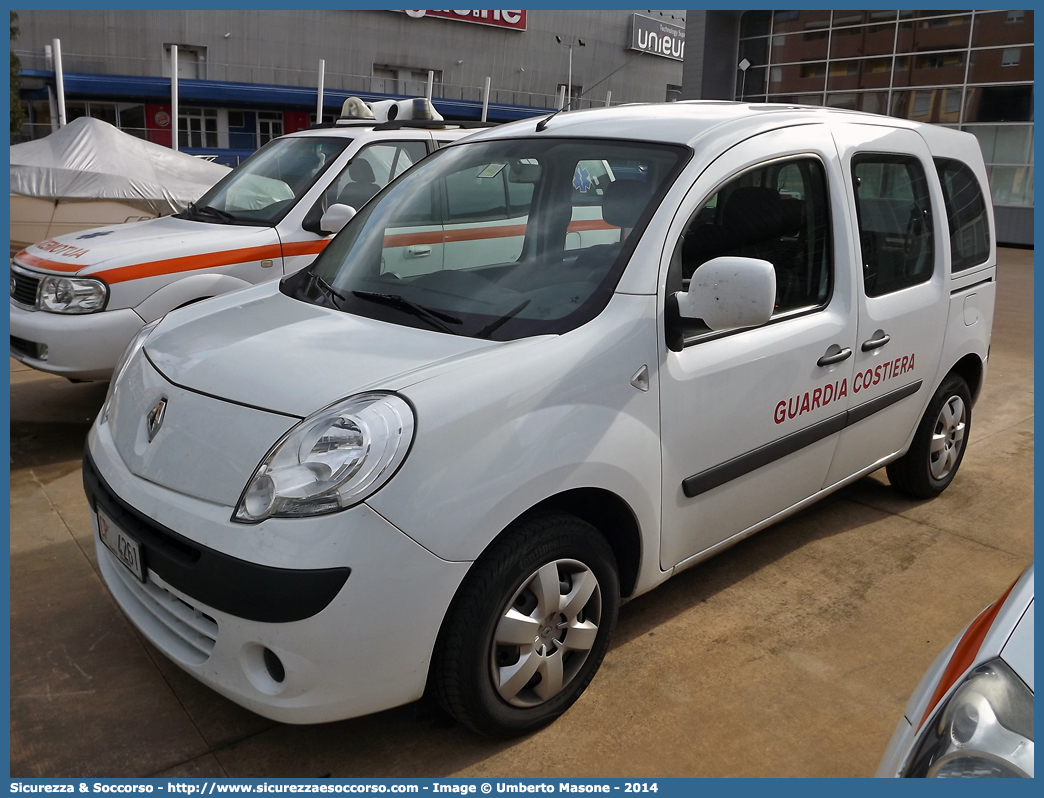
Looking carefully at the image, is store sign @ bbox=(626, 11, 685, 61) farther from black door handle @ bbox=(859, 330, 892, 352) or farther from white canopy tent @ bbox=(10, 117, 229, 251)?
black door handle @ bbox=(859, 330, 892, 352)

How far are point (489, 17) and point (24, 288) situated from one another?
138 ft

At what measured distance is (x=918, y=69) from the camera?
71.0 feet

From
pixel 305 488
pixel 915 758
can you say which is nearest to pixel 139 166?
pixel 305 488

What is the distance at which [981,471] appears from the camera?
486 cm

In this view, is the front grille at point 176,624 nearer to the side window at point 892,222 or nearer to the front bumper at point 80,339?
the side window at point 892,222

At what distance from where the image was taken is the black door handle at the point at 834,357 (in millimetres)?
3217

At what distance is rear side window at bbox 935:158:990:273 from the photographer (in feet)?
13.1

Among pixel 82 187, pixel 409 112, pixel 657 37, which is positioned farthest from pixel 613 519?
pixel 657 37

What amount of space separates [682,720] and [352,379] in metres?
1.39

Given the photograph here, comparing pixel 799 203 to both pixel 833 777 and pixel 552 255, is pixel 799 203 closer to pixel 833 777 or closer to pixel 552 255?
pixel 552 255

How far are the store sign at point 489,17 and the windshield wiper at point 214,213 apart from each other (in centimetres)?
3895

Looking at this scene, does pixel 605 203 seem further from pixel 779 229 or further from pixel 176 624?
pixel 176 624

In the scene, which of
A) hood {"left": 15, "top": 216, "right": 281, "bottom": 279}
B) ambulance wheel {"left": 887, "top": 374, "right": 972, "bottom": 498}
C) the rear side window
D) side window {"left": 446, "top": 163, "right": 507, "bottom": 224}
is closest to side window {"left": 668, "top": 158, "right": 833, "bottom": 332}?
side window {"left": 446, "top": 163, "right": 507, "bottom": 224}

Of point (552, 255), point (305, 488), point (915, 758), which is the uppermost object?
point (552, 255)
